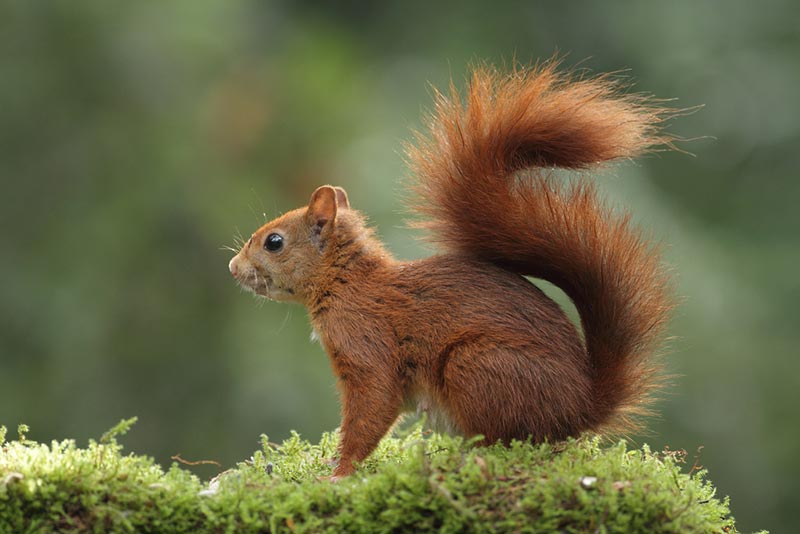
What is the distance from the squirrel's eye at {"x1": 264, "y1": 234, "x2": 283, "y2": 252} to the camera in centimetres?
278

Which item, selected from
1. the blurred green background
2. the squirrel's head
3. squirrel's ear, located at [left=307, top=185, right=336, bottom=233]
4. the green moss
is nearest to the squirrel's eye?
the squirrel's head

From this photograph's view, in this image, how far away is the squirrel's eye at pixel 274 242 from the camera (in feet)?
9.11

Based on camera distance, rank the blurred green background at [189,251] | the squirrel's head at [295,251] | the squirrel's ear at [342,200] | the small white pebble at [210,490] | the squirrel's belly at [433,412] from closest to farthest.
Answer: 1. the small white pebble at [210,490]
2. the squirrel's belly at [433,412]
3. the squirrel's head at [295,251]
4. the squirrel's ear at [342,200]
5. the blurred green background at [189,251]

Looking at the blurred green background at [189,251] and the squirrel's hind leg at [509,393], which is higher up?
the blurred green background at [189,251]

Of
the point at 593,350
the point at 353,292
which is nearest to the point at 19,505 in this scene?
the point at 353,292

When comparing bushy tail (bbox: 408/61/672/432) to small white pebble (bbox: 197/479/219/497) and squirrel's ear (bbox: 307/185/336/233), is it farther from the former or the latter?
small white pebble (bbox: 197/479/219/497)

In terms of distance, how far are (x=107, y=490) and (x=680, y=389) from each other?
10.5 feet

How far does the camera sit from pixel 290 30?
6039 millimetres

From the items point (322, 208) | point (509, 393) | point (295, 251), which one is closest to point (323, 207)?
point (322, 208)

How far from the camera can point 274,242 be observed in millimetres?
2781

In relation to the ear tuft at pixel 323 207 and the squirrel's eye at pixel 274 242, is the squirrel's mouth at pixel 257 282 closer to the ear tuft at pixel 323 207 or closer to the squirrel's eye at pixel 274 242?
the squirrel's eye at pixel 274 242

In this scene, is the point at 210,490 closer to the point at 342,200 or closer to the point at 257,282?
the point at 257,282

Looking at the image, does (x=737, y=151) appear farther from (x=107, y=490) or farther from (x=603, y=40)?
(x=107, y=490)

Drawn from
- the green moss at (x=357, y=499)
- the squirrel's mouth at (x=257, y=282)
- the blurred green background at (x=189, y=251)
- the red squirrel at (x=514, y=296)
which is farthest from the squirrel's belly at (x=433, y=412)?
the blurred green background at (x=189, y=251)
